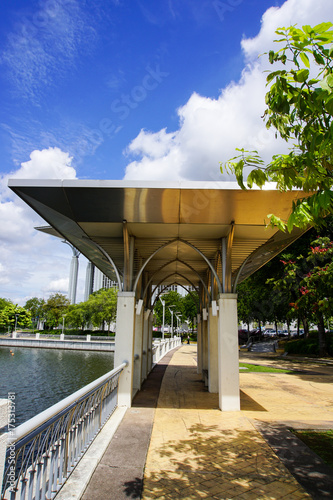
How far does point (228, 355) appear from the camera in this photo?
7.63 m

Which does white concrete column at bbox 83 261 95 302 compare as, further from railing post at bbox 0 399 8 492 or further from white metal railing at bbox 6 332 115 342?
railing post at bbox 0 399 8 492

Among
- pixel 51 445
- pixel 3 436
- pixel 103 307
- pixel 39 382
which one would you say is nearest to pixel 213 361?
pixel 51 445

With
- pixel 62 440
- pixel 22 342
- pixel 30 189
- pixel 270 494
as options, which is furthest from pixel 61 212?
pixel 22 342

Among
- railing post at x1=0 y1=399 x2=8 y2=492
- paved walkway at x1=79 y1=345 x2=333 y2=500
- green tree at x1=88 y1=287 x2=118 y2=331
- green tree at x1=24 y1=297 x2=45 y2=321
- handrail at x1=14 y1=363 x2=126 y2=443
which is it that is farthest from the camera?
green tree at x1=24 y1=297 x2=45 y2=321

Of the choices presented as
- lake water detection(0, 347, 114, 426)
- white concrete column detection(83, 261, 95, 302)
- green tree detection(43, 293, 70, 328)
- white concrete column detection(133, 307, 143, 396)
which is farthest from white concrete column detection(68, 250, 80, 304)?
white concrete column detection(133, 307, 143, 396)

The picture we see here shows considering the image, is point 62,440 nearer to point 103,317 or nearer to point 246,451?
point 246,451

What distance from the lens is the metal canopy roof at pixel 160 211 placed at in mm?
6148

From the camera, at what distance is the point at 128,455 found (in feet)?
15.1

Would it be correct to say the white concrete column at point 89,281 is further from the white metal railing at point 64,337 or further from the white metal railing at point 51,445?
the white metal railing at point 51,445

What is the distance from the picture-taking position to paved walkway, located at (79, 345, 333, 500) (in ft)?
12.0

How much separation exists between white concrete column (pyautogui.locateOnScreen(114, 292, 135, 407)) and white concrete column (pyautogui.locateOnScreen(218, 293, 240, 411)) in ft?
6.69

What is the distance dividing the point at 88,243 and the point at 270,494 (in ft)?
23.7

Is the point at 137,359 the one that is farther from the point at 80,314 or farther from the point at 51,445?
the point at 80,314

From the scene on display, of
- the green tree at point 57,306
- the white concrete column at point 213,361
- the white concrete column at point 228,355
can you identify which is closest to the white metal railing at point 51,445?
the white concrete column at point 228,355
